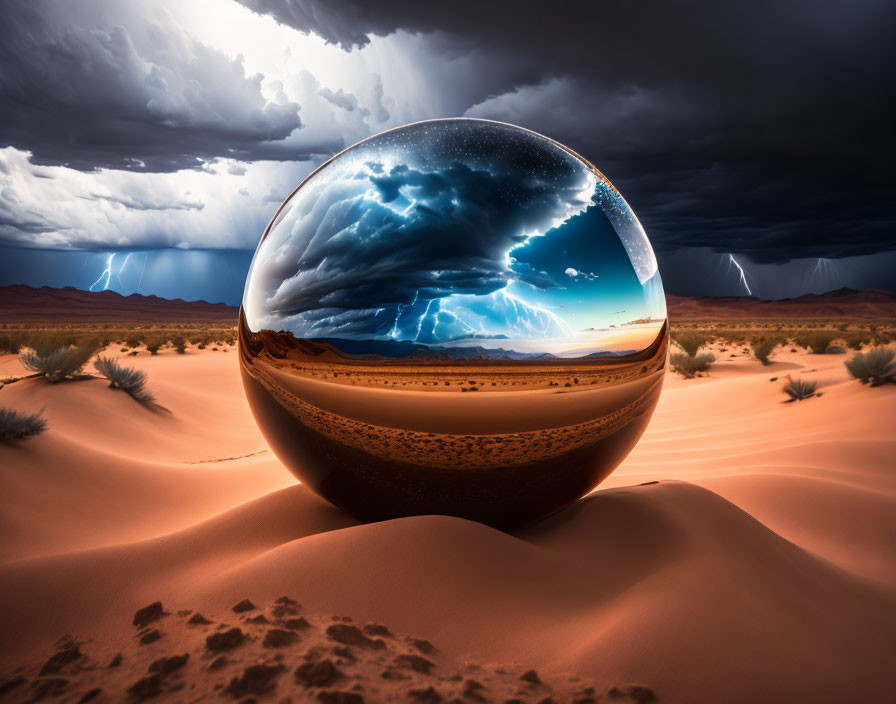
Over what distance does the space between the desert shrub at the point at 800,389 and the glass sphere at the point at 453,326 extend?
6.76m

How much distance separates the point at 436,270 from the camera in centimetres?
216

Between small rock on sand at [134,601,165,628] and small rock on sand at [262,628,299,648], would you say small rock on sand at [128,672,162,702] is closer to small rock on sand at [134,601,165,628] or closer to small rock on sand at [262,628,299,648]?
small rock on sand at [262,628,299,648]

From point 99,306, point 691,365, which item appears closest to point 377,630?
point 691,365

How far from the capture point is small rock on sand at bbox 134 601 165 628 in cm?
194

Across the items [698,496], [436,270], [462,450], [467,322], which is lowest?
[698,496]

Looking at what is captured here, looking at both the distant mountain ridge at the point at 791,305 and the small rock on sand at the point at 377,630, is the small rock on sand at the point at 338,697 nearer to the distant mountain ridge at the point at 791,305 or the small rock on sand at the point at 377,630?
the small rock on sand at the point at 377,630

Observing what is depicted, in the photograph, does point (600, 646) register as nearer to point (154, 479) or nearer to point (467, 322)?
point (467, 322)

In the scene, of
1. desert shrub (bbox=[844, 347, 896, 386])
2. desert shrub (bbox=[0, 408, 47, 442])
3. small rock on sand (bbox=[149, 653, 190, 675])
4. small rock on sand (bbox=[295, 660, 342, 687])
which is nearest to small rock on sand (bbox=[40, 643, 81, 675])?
small rock on sand (bbox=[149, 653, 190, 675])

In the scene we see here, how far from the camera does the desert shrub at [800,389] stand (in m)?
8.01

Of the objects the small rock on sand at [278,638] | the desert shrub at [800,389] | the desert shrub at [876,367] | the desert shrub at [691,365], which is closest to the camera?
the small rock on sand at [278,638]

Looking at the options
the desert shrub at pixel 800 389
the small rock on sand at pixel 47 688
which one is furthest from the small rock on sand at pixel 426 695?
the desert shrub at pixel 800 389

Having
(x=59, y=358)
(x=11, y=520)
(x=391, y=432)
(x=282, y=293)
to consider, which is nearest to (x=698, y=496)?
(x=391, y=432)

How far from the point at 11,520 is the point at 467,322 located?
9.90 ft

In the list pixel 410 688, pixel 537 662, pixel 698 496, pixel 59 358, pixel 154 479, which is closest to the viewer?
pixel 410 688
